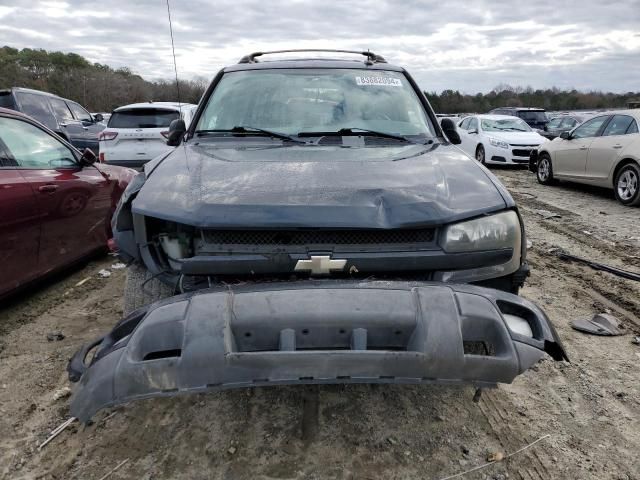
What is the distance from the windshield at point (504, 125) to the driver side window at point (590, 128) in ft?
14.2

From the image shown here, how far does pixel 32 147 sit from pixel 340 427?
10.9ft

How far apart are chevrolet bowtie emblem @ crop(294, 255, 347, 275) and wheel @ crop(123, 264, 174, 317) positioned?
2.13ft

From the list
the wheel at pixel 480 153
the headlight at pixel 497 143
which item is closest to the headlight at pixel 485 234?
the headlight at pixel 497 143

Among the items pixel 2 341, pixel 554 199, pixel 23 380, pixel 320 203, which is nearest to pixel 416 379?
pixel 320 203

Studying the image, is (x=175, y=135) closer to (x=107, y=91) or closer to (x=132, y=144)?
(x=132, y=144)

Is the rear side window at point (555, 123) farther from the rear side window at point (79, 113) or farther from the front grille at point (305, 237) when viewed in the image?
the front grille at point (305, 237)

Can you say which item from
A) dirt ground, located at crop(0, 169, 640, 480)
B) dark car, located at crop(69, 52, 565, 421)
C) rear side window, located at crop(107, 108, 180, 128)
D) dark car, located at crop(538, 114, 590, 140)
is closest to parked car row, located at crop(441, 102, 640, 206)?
dark car, located at crop(538, 114, 590, 140)

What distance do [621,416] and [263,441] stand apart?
1812mm

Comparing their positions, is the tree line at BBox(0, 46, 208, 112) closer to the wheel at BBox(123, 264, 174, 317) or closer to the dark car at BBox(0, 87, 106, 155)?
the dark car at BBox(0, 87, 106, 155)

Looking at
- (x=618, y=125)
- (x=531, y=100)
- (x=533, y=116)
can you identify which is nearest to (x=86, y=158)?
(x=618, y=125)

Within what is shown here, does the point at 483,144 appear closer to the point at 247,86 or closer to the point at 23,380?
the point at 247,86

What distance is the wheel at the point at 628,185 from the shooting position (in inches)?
321

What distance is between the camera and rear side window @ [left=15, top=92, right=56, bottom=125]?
9117mm

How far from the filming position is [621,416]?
2.68 m
